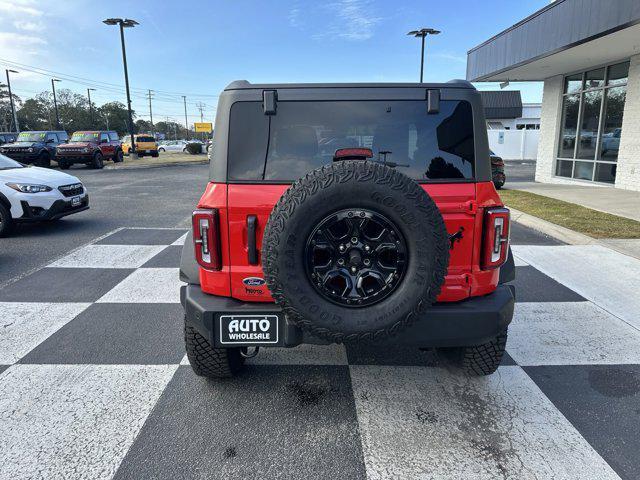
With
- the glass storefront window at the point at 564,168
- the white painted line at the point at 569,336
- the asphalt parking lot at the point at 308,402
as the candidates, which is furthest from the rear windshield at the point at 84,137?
the white painted line at the point at 569,336

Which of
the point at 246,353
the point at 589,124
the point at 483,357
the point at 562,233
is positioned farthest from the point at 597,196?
the point at 246,353

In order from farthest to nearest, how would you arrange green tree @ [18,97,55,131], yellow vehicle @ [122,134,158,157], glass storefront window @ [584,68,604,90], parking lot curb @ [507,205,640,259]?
green tree @ [18,97,55,131]
yellow vehicle @ [122,134,158,157]
glass storefront window @ [584,68,604,90]
parking lot curb @ [507,205,640,259]


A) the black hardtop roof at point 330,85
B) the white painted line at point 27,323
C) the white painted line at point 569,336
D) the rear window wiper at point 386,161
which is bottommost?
the white painted line at point 569,336

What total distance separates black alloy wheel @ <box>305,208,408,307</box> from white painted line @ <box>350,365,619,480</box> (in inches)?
33.7

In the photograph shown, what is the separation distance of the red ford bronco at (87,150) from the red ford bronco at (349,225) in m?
22.1

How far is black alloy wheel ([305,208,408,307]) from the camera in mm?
2186

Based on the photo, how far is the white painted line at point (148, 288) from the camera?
4578 mm

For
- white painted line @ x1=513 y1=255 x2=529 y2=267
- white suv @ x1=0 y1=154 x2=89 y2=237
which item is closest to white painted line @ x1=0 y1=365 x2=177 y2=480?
white painted line @ x1=513 y1=255 x2=529 y2=267

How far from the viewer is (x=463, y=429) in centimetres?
256

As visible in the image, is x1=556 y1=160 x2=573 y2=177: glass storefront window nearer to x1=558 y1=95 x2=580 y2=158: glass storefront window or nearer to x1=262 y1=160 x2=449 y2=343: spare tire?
→ x1=558 y1=95 x2=580 y2=158: glass storefront window

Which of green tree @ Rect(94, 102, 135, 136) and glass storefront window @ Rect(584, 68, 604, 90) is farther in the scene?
green tree @ Rect(94, 102, 135, 136)

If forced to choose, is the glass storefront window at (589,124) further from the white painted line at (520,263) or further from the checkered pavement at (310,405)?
the checkered pavement at (310,405)

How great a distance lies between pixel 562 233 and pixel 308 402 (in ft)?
20.6

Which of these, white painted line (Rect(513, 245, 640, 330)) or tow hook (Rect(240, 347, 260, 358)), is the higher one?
tow hook (Rect(240, 347, 260, 358))
